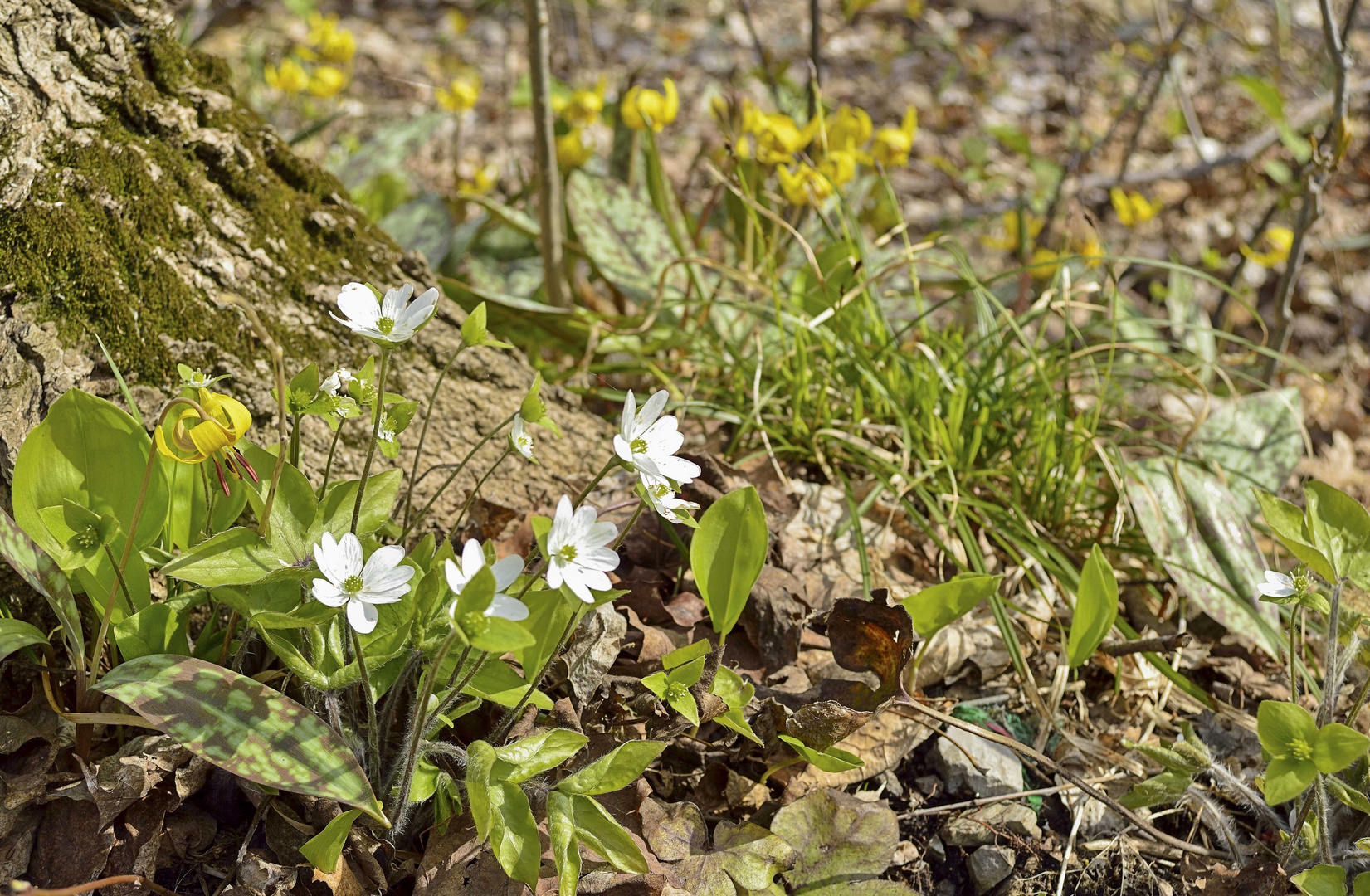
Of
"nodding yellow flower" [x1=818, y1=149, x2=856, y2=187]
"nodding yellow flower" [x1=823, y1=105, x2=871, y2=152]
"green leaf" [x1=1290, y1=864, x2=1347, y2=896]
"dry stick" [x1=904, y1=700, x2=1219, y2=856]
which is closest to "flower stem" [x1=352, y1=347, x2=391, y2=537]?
Result: "dry stick" [x1=904, y1=700, x2=1219, y2=856]

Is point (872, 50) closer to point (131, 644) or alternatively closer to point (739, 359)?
point (739, 359)

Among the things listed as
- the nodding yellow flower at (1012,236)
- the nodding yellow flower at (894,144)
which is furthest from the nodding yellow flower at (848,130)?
the nodding yellow flower at (1012,236)

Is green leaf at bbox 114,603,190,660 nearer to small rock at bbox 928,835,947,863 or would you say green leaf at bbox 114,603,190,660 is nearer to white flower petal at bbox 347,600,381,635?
white flower petal at bbox 347,600,381,635

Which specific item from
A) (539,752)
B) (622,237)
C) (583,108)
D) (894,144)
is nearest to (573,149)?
(583,108)

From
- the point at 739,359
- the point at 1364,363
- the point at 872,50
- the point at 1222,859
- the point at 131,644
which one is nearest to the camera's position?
the point at 131,644

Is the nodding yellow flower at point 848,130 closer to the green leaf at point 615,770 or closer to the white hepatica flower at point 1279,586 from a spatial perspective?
the white hepatica flower at point 1279,586

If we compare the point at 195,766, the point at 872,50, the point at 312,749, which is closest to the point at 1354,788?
the point at 312,749
